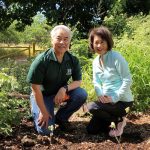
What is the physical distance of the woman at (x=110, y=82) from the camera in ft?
14.7

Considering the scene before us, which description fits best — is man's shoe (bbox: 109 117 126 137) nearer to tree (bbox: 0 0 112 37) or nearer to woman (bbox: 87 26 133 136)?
woman (bbox: 87 26 133 136)

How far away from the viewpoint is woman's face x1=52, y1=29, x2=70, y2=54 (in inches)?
174

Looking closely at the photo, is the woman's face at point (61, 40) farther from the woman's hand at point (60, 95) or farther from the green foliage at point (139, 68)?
the green foliage at point (139, 68)

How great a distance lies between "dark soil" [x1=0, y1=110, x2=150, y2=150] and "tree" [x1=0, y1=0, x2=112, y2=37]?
12593mm

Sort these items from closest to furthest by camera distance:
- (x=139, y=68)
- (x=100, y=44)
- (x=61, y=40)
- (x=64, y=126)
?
(x=61, y=40), (x=100, y=44), (x=64, y=126), (x=139, y=68)

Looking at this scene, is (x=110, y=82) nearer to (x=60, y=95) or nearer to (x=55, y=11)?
(x=60, y=95)

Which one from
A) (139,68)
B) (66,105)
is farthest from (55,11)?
(66,105)

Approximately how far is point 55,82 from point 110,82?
62cm

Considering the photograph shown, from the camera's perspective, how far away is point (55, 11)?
57.8ft

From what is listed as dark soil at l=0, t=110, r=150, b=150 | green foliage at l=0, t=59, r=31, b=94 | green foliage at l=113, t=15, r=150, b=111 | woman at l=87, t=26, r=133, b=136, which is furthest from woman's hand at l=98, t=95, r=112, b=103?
green foliage at l=0, t=59, r=31, b=94

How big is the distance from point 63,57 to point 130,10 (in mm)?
12892

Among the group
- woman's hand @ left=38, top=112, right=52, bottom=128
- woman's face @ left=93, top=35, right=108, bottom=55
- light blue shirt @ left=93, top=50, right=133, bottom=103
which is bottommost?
woman's hand @ left=38, top=112, right=52, bottom=128

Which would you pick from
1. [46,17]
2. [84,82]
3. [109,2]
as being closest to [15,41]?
[46,17]

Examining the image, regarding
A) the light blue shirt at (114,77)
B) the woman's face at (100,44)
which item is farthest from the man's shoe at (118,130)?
the woman's face at (100,44)
